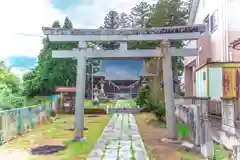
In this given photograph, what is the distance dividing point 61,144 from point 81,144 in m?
0.52

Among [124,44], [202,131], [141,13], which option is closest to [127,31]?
[124,44]

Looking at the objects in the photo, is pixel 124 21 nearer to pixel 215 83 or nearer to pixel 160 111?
pixel 160 111

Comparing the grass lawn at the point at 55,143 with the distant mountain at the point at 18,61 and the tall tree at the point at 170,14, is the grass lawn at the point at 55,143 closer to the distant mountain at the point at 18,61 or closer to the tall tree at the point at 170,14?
the distant mountain at the point at 18,61

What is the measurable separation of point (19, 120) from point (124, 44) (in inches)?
154

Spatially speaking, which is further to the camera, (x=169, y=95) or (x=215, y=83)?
(x=215, y=83)

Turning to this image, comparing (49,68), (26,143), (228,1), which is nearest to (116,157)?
(26,143)

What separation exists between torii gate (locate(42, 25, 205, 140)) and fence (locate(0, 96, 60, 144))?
1.86 m

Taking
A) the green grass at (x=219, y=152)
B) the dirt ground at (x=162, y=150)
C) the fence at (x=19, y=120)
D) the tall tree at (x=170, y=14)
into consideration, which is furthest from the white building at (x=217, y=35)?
the tall tree at (x=170, y=14)

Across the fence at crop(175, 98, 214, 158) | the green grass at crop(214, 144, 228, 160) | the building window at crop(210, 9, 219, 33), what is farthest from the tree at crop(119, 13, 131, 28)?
the green grass at crop(214, 144, 228, 160)

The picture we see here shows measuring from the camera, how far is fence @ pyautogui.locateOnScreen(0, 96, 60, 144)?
279 inches

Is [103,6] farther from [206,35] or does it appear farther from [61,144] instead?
[206,35]

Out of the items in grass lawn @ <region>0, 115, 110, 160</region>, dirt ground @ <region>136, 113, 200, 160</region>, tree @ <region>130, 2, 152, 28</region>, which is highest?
tree @ <region>130, 2, 152, 28</region>

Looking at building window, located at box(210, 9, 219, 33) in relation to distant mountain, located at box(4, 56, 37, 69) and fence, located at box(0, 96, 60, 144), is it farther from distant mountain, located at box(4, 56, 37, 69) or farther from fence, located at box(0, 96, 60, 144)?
distant mountain, located at box(4, 56, 37, 69)

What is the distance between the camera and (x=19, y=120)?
8156mm
